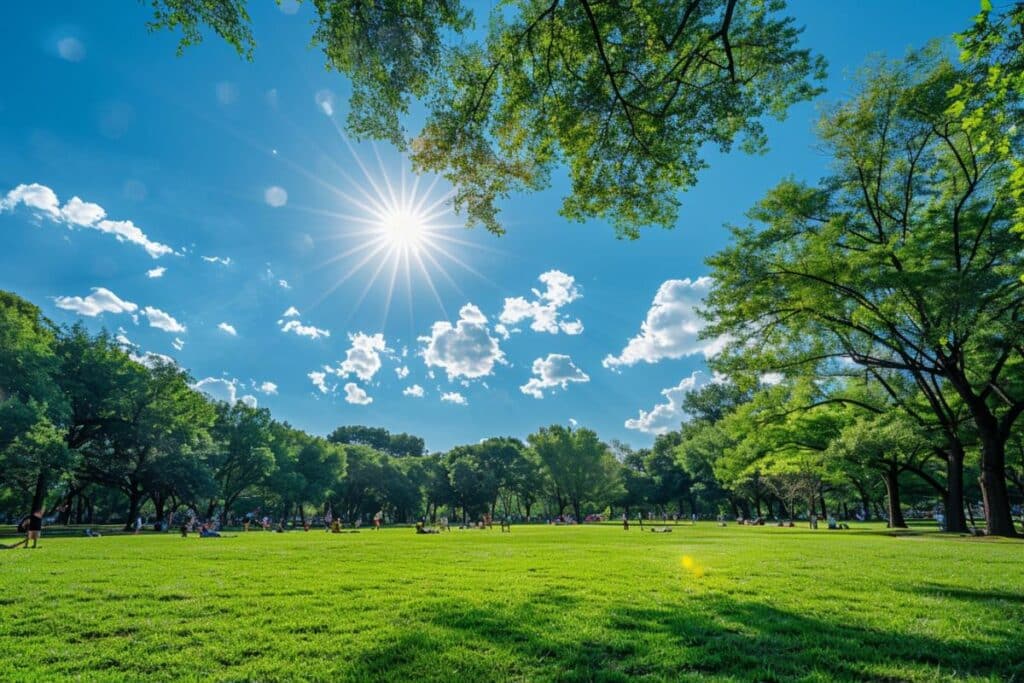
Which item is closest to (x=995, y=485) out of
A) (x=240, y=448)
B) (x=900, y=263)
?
(x=900, y=263)

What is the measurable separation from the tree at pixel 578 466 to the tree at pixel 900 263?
60.2m

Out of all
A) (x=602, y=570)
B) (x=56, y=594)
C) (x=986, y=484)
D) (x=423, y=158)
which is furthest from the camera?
(x=986, y=484)

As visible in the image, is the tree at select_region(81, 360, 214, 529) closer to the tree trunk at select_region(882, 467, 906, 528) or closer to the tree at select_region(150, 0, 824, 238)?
the tree at select_region(150, 0, 824, 238)

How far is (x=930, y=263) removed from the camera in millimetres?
22125

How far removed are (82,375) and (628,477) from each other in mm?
82671

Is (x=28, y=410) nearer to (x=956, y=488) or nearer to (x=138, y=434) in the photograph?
(x=138, y=434)

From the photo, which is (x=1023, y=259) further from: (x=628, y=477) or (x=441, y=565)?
(x=628, y=477)

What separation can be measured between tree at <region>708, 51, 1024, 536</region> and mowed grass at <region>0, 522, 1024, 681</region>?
13292mm

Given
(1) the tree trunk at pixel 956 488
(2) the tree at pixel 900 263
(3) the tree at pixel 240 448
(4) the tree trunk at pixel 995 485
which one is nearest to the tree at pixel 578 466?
(3) the tree at pixel 240 448

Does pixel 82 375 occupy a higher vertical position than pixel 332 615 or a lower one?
higher

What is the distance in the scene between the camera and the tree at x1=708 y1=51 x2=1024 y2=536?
20.3m

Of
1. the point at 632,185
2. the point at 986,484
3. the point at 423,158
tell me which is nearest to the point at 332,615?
the point at 423,158

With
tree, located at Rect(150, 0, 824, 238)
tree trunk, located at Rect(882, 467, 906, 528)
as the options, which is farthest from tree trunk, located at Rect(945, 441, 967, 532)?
tree, located at Rect(150, 0, 824, 238)

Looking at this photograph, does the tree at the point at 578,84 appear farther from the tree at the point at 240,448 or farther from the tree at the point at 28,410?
the tree at the point at 240,448
